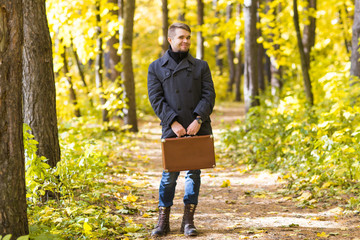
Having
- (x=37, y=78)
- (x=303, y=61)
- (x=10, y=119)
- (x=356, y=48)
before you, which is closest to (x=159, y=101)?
(x=10, y=119)

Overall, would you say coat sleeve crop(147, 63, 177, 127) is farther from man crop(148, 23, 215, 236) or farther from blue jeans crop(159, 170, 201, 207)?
blue jeans crop(159, 170, 201, 207)

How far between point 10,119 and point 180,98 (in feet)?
5.32

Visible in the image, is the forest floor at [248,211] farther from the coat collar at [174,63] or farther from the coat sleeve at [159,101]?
the coat collar at [174,63]

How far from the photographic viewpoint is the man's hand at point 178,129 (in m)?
4.04

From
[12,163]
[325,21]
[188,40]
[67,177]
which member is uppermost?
[325,21]

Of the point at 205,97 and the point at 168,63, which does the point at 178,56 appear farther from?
the point at 205,97

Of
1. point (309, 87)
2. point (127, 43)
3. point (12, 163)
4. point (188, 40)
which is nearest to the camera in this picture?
point (12, 163)

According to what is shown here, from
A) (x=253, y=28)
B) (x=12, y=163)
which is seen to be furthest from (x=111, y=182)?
(x=253, y=28)

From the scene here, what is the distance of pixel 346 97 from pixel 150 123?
388 inches

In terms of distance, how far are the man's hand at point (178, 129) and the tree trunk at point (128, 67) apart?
7363mm

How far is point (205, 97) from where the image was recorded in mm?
4211

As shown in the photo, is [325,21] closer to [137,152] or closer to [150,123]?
[150,123]

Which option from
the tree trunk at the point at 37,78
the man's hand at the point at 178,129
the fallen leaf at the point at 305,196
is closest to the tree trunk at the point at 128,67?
the tree trunk at the point at 37,78

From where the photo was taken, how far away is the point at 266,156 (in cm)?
812
